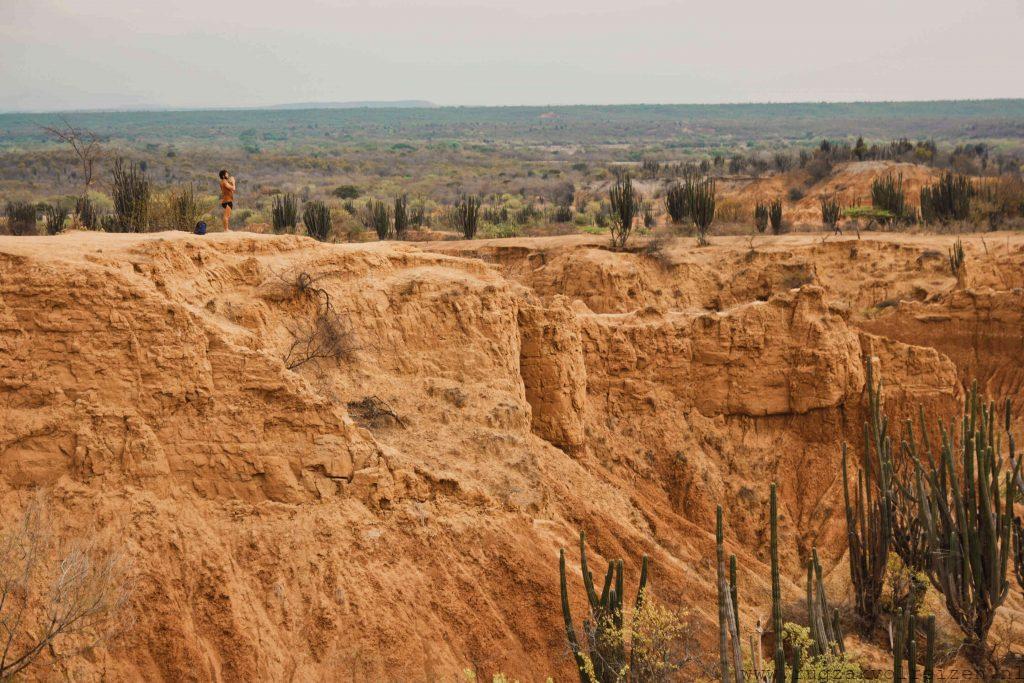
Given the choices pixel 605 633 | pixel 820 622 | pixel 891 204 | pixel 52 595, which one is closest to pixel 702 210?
pixel 891 204

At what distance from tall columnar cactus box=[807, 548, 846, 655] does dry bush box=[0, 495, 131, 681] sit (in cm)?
680

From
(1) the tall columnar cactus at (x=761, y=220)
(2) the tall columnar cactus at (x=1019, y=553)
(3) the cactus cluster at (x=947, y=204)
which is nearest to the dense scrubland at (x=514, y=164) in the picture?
(3) the cactus cluster at (x=947, y=204)

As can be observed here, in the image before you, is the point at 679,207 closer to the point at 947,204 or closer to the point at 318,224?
the point at 947,204

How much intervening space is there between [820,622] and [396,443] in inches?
201

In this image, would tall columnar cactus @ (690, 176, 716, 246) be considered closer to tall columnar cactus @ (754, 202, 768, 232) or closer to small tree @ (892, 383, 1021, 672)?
tall columnar cactus @ (754, 202, 768, 232)

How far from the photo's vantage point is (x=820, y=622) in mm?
11797

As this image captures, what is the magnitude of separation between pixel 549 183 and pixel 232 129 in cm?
10410

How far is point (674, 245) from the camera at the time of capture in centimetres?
3178

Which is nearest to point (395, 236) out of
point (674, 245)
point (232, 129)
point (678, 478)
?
A: point (674, 245)

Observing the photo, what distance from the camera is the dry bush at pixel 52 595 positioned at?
9852 mm

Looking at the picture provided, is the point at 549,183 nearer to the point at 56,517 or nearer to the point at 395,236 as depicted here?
the point at 395,236

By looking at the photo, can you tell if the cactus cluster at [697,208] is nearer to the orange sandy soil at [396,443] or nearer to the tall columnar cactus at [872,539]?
the orange sandy soil at [396,443]

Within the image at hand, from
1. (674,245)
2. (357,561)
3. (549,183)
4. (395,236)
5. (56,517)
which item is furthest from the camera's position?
(549,183)

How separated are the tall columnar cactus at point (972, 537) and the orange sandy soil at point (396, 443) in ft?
5.33
